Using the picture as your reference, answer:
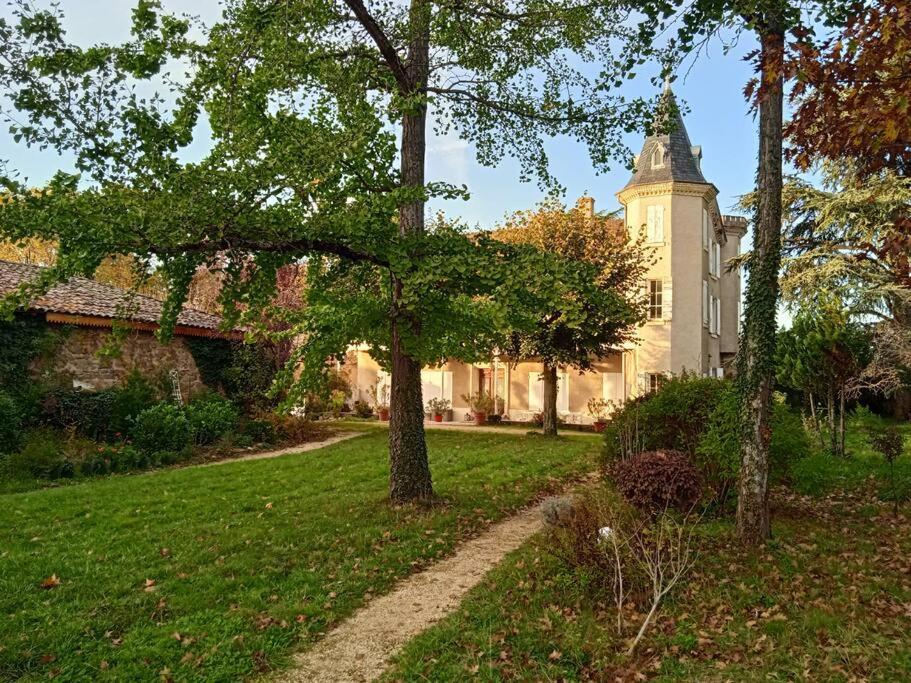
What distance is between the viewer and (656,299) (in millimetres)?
23047

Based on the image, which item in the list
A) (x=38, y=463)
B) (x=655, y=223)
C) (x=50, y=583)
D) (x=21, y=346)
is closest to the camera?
(x=50, y=583)

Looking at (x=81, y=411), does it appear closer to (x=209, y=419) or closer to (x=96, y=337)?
(x=96, y=337)

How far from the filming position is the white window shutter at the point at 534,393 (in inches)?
982

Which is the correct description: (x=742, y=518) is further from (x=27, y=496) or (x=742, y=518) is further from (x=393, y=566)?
(x=27, y=496)

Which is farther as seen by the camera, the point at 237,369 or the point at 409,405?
the point at 237,369

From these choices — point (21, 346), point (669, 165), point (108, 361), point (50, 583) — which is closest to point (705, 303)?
point (669, 165)

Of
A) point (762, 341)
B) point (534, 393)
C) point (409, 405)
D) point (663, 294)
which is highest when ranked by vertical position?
point (663, 294)

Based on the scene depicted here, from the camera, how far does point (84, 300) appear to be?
15461 mm

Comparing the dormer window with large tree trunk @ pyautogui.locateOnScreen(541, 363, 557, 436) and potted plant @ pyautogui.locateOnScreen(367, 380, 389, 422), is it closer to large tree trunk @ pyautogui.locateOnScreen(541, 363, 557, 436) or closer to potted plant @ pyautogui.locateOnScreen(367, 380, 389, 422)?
large tree trunk @ pyautogui.locateOnScreen(541, 363, 557, 436)

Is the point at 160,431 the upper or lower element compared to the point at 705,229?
lower

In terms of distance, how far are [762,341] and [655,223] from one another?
17.3m

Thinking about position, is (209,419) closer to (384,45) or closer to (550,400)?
(550,400)

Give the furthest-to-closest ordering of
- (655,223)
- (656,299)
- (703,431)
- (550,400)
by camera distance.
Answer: (655,223)
(656,299)
(550,400)
(703,431)

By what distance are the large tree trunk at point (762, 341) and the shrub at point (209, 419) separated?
12042 millimetres
